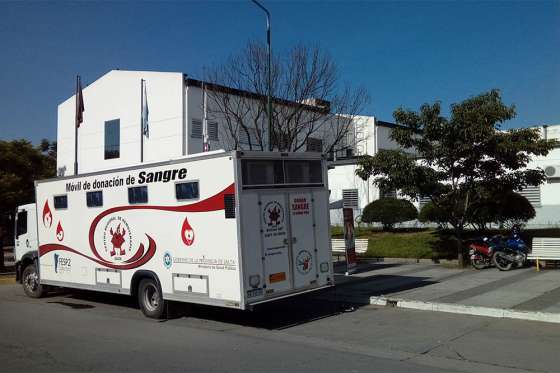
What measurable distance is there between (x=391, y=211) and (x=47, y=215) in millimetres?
15623

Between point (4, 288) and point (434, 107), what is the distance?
1488cm

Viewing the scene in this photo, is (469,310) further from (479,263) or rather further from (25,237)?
(25,237)

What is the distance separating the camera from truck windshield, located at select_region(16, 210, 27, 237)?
16016mm

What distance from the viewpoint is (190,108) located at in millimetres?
33562

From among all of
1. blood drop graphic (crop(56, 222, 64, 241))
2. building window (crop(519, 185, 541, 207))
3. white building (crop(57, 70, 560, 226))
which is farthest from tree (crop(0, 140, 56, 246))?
building window (crop(519, 185, 541, 207))

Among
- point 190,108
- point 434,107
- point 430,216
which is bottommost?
point 430,216

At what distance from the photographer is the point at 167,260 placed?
1080 centimetres

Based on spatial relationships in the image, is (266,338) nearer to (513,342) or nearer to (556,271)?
(513,342)

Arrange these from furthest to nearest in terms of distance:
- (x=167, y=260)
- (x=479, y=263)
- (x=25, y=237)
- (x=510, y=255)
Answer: (x=479, y=263) → (x=510, y=255) → (x=25, y=237) → (x=167, y=260)

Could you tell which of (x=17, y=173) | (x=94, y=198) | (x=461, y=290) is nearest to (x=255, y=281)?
(x=94, y=198)

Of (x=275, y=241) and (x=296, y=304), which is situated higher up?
(x=275, y=241)

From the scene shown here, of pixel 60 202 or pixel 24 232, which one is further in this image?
pixel 24 232

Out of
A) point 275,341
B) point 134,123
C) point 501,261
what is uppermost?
point 134,123

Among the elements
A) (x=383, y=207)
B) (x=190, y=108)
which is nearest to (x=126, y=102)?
(x=190, y=108)
